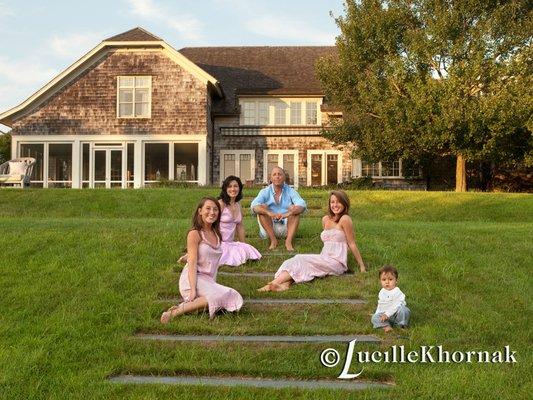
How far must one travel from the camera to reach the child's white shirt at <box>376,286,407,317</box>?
6126 mm

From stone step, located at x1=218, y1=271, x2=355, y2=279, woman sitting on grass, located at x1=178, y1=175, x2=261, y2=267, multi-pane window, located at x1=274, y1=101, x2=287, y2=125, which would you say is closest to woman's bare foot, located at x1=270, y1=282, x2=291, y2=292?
stone step, located at x1=218, y1=271, x2=355, y2=279

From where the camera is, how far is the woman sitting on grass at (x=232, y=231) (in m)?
8.61

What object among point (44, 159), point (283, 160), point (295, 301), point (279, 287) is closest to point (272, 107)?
point (283, 160)

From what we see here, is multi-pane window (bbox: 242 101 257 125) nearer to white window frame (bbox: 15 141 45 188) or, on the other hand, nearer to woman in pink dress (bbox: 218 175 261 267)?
white window frame (bbox: 15 141 45 188)

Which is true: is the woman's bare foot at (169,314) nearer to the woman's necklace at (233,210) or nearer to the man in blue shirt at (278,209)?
the woman's necklace at (233,210)

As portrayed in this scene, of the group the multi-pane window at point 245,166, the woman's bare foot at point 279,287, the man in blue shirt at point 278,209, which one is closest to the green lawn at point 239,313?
the woman's bare foot at point 279,287

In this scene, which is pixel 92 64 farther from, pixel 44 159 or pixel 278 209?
pixel 278 209

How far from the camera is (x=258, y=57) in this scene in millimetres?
34438

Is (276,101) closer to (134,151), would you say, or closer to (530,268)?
(134,151)

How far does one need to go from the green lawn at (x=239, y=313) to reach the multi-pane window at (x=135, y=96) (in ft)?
56.2

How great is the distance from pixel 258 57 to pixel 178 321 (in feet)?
97.0

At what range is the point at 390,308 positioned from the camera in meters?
6.15

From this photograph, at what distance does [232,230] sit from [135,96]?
2024 cm

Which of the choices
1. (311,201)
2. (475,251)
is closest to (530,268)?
(475,251)
